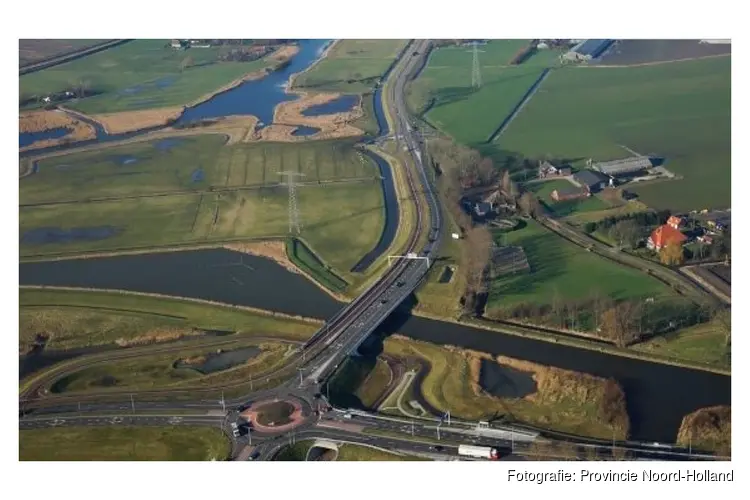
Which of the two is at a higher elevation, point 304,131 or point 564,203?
point 304,131

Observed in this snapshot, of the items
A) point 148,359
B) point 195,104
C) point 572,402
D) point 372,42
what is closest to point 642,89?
point 372,42

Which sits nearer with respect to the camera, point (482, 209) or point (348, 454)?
point (348, 454)

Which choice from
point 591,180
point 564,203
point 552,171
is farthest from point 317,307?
point 552,171

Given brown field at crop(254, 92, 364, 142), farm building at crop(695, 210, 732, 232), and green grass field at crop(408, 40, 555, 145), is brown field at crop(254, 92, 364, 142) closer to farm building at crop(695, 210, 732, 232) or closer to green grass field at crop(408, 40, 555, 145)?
green grass field at crop(408, 40, 555, 145)

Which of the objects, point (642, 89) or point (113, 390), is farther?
point (642, 89)

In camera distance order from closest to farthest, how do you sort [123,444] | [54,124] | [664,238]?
[123,444] < [664,238] < [54,124]

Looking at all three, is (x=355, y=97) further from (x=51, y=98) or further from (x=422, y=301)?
(x=422, y=301)

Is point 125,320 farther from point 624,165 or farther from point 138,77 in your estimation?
point 138,77
